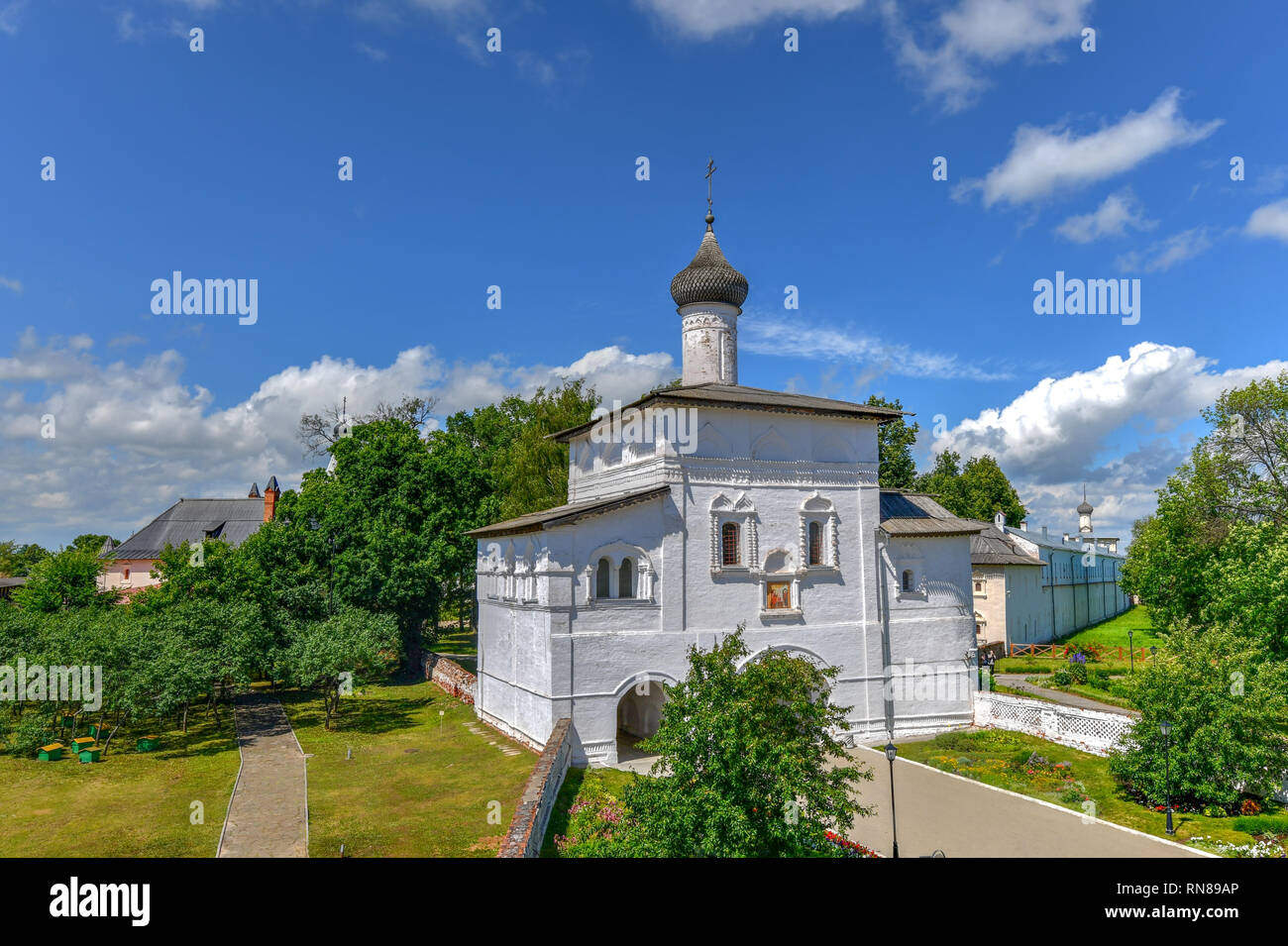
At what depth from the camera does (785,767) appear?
1081cm

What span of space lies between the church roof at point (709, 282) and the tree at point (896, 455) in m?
17.1

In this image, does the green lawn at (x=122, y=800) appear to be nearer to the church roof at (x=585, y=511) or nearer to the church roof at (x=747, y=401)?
the church roof at (x=585, y=511)

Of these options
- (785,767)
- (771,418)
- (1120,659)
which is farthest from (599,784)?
(1120,659)

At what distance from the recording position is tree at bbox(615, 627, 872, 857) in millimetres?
10234

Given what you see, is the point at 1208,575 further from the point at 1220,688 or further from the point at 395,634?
the point at 395,634

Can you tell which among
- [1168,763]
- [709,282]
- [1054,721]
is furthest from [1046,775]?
[709,282]

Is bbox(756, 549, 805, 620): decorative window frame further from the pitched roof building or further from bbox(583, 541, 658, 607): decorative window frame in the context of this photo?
the pitched roof building

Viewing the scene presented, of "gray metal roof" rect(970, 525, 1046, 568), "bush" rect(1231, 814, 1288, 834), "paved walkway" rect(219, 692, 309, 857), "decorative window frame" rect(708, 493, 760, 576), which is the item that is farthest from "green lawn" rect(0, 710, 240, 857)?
"gray metal roof" rect(970, 525, 1046, 568)

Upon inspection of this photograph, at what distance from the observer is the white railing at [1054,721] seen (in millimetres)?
20984

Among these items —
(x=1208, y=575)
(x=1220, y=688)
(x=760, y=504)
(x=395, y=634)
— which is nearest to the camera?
(x=1220, y=688)

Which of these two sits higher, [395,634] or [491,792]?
[395,634]

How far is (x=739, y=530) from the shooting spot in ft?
72.4
